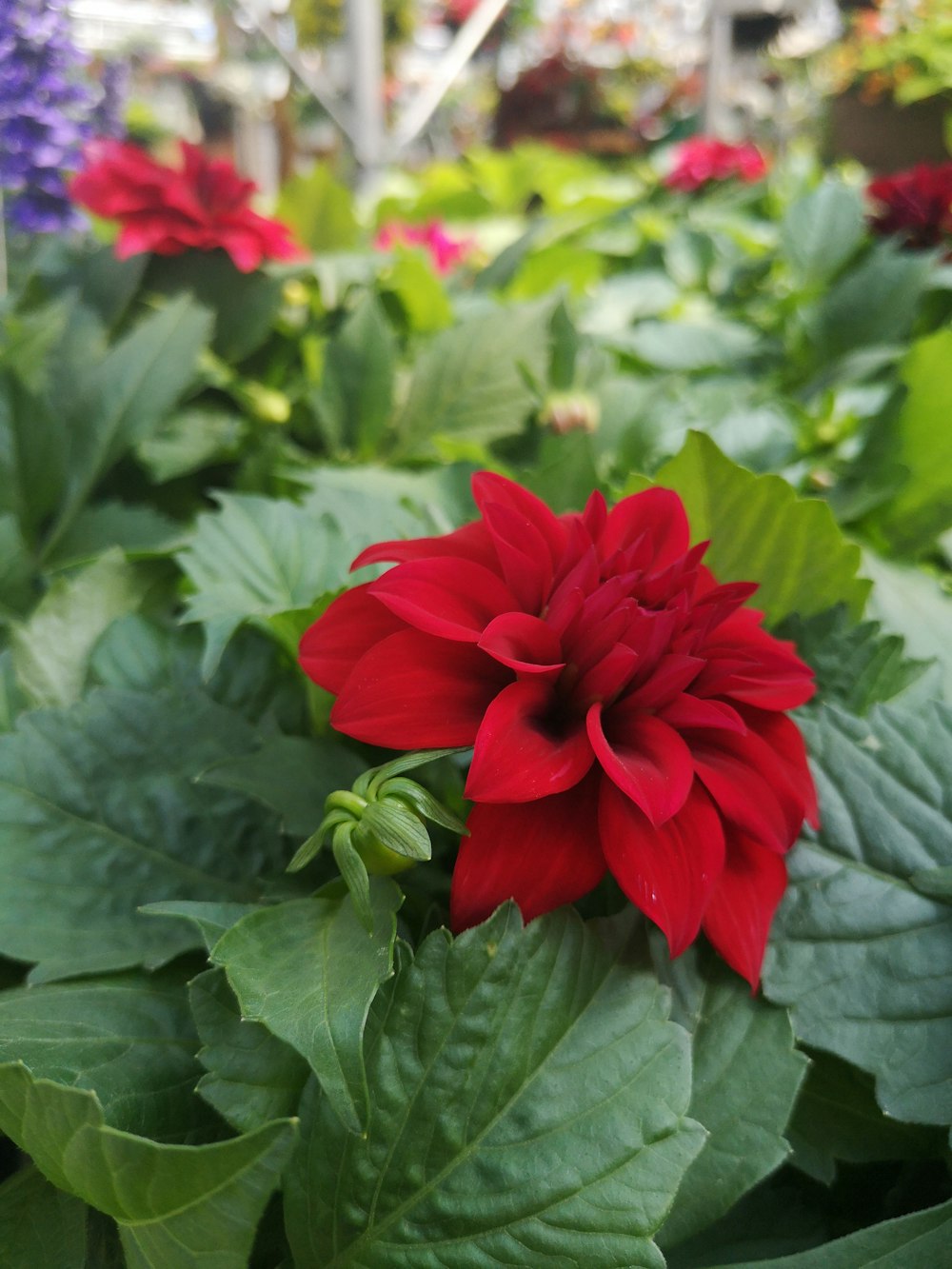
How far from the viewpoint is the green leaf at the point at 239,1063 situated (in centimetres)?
29

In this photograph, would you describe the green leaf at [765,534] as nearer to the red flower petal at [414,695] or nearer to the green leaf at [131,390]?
the red flower petal at [414,695]

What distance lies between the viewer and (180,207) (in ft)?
2.42

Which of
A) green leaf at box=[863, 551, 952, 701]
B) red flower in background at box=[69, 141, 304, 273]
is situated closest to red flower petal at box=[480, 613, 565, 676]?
green leaf at box=[863, 551, 952, 701]

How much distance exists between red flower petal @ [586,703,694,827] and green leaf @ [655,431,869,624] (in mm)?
125

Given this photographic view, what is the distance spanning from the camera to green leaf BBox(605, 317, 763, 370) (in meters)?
0.82

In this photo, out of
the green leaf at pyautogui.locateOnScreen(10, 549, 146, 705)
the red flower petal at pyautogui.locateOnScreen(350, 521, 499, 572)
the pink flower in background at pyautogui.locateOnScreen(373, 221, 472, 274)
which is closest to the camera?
the red flower petal at pyautogui.locateOnScreen(350, 521, 499, 572)

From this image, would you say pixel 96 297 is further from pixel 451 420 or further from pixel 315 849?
pixel 315 849

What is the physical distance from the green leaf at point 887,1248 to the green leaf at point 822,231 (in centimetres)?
77

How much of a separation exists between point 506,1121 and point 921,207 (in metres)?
0.89

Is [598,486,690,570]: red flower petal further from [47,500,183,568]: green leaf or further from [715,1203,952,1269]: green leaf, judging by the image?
[47,500,183,568]: green leaf

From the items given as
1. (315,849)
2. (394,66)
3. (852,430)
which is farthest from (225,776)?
(394,66)

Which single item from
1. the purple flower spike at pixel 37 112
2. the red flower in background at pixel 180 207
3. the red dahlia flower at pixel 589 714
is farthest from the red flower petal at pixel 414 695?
the purple flower spike at pixel 37 112

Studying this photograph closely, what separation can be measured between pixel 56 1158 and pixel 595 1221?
139 mm

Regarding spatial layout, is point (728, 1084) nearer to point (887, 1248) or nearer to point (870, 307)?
point (887, 1248)
